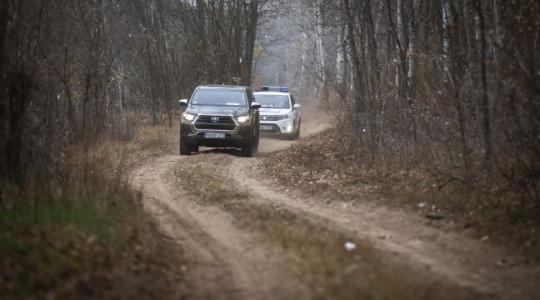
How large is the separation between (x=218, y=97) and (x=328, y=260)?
11.4m

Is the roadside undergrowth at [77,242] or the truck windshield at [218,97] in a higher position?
the truck windshield at [218,97]

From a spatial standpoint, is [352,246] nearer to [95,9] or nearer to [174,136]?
[95,9]

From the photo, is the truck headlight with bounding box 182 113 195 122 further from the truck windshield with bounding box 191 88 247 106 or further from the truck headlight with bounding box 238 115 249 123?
the truck headlight with bounding box 238 115 249 123

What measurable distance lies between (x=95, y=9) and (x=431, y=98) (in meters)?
8.66

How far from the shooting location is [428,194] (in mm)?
9812

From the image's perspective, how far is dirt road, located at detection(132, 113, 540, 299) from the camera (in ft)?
19.2

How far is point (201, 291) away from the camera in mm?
5973

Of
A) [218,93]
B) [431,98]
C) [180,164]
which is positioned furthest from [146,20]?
[431,98]

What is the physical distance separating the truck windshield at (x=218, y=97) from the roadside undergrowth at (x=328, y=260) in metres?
6.99

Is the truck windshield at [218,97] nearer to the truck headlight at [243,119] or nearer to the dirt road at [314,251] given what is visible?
the truck headlight at [243,119]

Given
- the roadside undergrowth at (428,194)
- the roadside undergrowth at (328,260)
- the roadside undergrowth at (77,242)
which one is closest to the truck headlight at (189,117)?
the roadside undergrowth at (428,194)

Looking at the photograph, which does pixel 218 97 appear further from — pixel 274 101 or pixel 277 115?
pixel 274 101

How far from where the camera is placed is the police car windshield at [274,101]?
23906mm

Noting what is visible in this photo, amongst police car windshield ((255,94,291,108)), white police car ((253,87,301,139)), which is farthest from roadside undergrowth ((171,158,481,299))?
police car windshield ((255,94,291,108))
